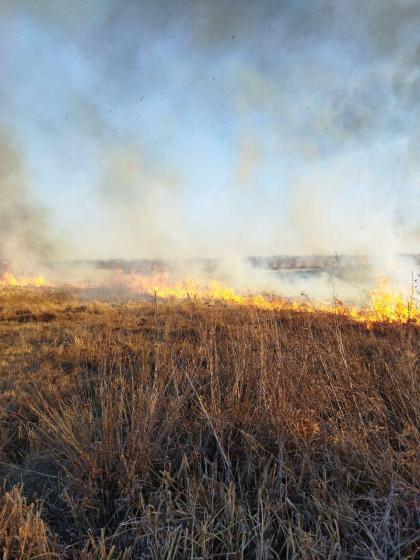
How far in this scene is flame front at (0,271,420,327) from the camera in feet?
35.1

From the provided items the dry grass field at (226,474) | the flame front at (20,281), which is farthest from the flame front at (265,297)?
the dry grass field at (226,474)

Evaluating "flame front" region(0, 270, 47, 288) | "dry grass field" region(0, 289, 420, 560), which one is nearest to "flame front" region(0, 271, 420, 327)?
"flame front" region(0, 270, 47, 288)

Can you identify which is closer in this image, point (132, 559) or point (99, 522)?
point (132, 559)

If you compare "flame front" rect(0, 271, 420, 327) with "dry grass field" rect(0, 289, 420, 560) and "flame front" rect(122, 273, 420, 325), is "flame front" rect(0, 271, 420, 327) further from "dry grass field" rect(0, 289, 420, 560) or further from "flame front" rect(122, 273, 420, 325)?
"dry grass field" rect(0, 289, 420, 560)

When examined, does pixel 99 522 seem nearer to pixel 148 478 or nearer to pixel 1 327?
pixel 148 478

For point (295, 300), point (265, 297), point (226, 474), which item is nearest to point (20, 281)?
point (265, 297)

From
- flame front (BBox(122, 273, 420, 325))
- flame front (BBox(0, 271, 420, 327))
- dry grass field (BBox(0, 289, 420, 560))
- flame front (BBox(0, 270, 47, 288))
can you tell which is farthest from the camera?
flame front (BBox(0, 270, 47, 288))

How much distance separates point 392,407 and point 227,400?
1.76 meters

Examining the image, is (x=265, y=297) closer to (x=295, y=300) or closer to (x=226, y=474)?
(x=295, y=300)

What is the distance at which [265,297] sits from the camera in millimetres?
18953

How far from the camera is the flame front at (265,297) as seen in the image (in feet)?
35.1

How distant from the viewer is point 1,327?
33.0ft

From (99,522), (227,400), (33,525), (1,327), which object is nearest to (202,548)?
(99,522)

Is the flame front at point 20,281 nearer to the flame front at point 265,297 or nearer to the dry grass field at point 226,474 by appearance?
the flame front at point 265,297
